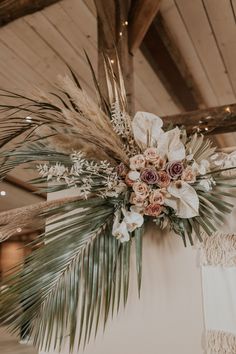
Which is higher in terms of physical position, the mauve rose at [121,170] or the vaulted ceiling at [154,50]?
the vaulted ceiling at [154,50]

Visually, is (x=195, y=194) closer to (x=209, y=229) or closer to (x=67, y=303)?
(x=209, y=229)

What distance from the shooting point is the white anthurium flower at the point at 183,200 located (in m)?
1.04

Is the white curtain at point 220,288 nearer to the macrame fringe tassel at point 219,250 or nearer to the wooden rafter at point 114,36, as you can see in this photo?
the macrame fringe tassel at point 219,250

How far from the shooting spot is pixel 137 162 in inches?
42.8

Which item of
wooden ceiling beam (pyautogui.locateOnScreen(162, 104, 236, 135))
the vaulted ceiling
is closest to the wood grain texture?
the vaulted ceiling

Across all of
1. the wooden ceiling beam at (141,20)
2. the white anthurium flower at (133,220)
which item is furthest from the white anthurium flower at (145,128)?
the wooden ceiling beam at (141,20)

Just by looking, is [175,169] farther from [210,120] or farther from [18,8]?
[18,8]

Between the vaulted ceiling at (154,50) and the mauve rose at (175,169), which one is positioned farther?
the vaulted ceiling at (154,50)

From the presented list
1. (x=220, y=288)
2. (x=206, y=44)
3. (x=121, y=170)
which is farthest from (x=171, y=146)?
(x=206, y=44)

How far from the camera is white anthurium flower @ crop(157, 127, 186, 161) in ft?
3.55

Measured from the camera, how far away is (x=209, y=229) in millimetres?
1100

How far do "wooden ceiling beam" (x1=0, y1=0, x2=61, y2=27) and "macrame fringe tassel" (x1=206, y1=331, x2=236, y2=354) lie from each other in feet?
5.81

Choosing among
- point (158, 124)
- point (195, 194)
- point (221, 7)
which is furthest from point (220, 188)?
point (221, 7)

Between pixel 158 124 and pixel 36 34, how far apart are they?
4.56 ft
